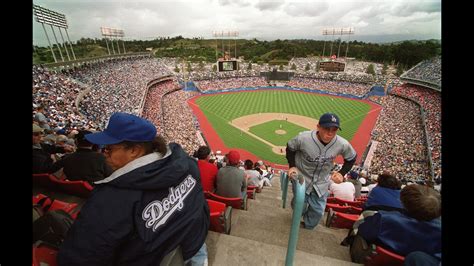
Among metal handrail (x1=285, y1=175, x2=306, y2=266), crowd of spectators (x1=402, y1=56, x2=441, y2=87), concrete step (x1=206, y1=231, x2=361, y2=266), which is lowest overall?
crowd of spectators (x1=402, y1=56, x2=441, y2=87)

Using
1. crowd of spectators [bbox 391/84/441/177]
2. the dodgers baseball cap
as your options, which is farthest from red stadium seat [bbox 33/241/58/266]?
crowd of spectators [bbox 391/84/441/177]

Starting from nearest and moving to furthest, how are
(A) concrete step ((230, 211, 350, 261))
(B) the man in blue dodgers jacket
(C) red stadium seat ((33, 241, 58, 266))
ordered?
(B) the man in blue dodgers jacket < (C) red stadium seat ((33, 241, 58, 266)) < (A) concrete step ((230, 211, 350, 261))

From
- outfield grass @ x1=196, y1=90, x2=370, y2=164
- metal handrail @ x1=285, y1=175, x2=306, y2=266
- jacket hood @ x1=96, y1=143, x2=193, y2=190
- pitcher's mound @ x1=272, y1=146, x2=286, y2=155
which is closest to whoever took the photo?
jacket hood @ x1=96, y1=143, x2=193, y2=190

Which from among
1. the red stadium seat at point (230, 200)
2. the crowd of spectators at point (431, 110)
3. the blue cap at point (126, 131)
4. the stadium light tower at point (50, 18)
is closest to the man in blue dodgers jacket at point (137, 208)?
the blue cap at point (126, 131)

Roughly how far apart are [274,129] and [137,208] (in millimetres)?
26337

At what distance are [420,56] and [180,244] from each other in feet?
281

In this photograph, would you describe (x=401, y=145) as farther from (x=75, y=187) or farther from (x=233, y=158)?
(x=75, y=187)

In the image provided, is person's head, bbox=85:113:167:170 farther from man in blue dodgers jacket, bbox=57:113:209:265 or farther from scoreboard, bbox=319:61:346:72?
scoreboard, bbox=319:61:346:72

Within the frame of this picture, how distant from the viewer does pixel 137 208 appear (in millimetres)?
1544

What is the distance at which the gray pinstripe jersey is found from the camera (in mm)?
3738

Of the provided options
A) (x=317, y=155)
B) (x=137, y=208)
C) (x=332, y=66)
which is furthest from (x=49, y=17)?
(x=332, y=66)

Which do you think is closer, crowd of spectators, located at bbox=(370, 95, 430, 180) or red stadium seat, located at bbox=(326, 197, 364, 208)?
red stadium seat, located at bbox=(326, 197, 364, 208)
